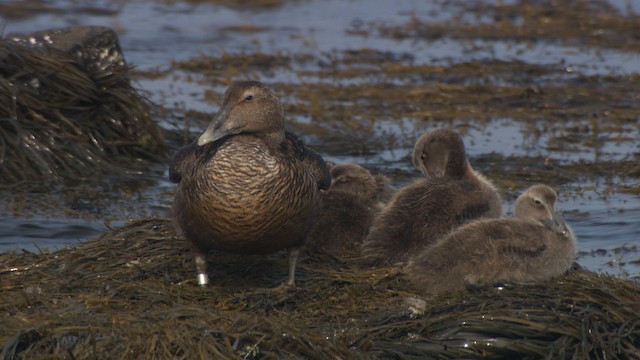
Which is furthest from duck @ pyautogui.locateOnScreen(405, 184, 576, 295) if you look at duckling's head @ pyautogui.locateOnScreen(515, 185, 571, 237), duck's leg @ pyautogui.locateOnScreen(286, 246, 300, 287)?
duck's leg @ pyautogui.locateOnScreen(286, 246, 300, 287)

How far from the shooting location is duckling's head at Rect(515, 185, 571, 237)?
654 cm

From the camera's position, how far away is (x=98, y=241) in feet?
22.6

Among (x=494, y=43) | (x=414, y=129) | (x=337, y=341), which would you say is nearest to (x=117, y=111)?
(x=414, y=129)

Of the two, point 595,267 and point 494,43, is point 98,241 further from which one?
point 494,43

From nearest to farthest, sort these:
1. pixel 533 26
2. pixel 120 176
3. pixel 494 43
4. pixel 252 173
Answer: pixel 252 173 < pixel 120 176 < pixel 494 43 < pixel 533 26

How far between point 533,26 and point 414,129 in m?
6.20

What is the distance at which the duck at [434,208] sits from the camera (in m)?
6.79

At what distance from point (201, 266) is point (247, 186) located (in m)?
0.64

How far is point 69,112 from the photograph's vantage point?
9.70 metres

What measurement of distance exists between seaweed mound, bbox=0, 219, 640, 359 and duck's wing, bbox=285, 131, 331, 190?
18.5 inches

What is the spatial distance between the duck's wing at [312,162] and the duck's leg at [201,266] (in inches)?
27.9

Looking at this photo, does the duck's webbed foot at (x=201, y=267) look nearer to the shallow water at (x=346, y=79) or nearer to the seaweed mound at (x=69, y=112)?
the shallow water at (x=346, y=79)

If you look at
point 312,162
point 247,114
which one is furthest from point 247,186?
point 312,162

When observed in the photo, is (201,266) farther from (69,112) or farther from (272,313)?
(69,112)
